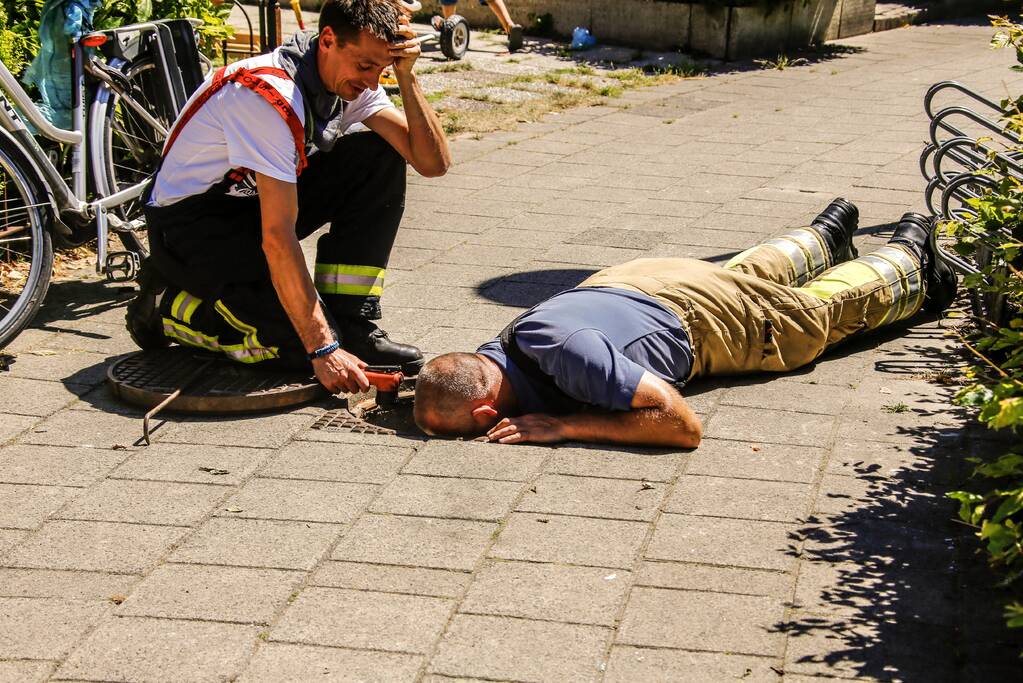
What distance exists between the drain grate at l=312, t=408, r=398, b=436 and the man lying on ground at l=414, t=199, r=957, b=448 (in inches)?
6.9

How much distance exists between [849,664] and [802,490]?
964 millimetres

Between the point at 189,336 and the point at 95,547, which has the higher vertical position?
the point at 189,336

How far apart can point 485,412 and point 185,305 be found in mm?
1295

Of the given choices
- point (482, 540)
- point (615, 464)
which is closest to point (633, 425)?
point (615, 464)

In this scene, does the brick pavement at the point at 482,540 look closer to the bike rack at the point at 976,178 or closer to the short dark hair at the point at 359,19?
the bike rack at the point at 976,178

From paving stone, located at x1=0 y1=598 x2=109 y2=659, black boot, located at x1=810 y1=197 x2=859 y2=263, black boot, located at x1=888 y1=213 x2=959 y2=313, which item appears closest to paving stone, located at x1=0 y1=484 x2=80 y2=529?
paving stone, located at x1=0 y1=598 x2=109 y2=659

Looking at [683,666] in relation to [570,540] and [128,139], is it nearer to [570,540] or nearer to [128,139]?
[570,540]

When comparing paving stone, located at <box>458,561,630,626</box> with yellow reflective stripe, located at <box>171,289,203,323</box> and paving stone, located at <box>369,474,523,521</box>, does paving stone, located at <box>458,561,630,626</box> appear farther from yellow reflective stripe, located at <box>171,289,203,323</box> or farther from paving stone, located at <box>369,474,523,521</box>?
yellow reflective stripe, located at <box>171,289,203,323</box>

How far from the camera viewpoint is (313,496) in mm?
3842

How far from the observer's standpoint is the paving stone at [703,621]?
9.95 feet

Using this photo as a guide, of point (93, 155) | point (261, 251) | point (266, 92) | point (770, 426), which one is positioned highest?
point (266, 92)

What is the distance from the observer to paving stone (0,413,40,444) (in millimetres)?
4316

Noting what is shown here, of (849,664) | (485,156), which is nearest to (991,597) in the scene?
(849,664)

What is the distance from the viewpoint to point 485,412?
420 centimetres
